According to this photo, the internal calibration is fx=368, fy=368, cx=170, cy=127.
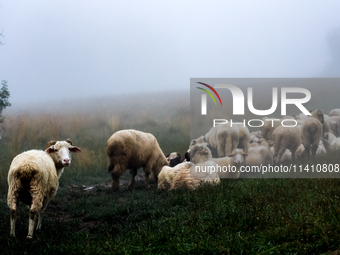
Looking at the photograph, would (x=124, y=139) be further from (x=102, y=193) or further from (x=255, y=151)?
(x=255, y=151)

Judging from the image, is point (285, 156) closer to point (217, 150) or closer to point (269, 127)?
point (269, 127)

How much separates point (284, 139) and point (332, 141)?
2223mm

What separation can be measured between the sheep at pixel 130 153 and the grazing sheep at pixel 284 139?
3.57 metres

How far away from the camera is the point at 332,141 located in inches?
480

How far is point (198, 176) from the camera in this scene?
877 cm

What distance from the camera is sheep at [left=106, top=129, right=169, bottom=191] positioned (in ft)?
32.5

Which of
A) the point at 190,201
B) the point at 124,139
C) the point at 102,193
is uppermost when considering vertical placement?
the point at 124,139

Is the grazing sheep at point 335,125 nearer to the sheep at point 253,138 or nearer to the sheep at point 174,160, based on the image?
the sheep at point 253,138

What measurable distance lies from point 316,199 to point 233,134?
511 cm

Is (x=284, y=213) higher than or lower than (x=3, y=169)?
higher

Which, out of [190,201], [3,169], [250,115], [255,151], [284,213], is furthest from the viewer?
[250,115]

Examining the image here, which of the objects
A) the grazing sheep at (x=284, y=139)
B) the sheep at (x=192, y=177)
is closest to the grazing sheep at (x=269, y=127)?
the grazing sheep at (x=284, y=139)

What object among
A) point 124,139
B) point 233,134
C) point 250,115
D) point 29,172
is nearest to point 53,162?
point 29,172

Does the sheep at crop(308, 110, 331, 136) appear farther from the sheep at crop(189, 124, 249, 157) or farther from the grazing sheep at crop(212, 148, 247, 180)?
the grazing sheep at crop(212, 148, 247, 180)
